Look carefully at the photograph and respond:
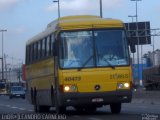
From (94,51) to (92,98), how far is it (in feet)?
5.61

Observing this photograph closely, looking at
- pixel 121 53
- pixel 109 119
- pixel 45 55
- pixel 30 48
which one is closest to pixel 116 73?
pixel 121 53

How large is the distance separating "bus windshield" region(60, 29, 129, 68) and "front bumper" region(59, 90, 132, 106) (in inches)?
40.0

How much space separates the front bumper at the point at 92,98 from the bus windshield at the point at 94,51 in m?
1.02

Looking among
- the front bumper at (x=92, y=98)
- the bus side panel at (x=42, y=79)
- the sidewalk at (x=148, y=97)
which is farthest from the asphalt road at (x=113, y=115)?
the sidewalk at (x=148, y=97)

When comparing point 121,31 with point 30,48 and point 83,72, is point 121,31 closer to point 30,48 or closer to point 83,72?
point 83,72

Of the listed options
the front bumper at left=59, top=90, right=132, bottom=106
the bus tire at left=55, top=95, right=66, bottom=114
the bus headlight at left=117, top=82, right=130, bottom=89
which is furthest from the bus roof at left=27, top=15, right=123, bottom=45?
the bus tire at left=55, top=95, right=66, bottom=114

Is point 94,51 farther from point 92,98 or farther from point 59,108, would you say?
point 59,108

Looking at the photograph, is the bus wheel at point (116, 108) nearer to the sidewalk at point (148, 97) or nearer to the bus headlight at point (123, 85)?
the bus headlight at point (123, 85)

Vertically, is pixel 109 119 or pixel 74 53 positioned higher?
pixel 74 53

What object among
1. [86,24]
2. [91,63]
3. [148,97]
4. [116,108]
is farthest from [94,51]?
[148,97]

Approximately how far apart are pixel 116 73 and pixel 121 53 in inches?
29.8

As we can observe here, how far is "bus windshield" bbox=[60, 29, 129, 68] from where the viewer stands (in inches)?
958

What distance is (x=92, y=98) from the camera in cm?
2422

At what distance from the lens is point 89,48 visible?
24.5 m
